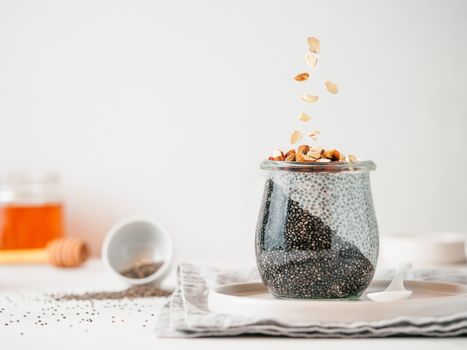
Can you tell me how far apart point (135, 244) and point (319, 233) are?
598 millimetres

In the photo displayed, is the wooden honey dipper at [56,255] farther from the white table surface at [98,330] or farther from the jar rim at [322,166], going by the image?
the jar rim at [322,166]

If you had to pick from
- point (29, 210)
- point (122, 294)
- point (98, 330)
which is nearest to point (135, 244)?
point (122, 294)

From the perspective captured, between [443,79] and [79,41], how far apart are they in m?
0.90

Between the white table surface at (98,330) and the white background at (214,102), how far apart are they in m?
0.52

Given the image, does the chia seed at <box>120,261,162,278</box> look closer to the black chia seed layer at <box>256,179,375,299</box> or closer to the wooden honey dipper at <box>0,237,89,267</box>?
the wooden honey dipper at <box>0,237,89,267</box>

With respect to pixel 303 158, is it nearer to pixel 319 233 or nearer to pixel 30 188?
pixel 319 233

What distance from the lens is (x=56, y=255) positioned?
5.55ft

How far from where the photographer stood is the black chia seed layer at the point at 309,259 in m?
0.99

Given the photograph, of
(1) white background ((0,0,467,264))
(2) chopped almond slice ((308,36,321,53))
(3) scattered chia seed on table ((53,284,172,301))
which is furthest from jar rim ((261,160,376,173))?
(1) white background ((0,0,467,264))

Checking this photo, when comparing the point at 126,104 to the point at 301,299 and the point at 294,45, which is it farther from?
the point at 301,299

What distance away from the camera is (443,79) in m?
1.96

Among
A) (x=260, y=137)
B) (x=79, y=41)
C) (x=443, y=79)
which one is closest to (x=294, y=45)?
(x=260, y=137)

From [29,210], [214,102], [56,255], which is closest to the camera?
[56,255]

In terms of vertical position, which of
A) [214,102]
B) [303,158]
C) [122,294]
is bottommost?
[122,294]
